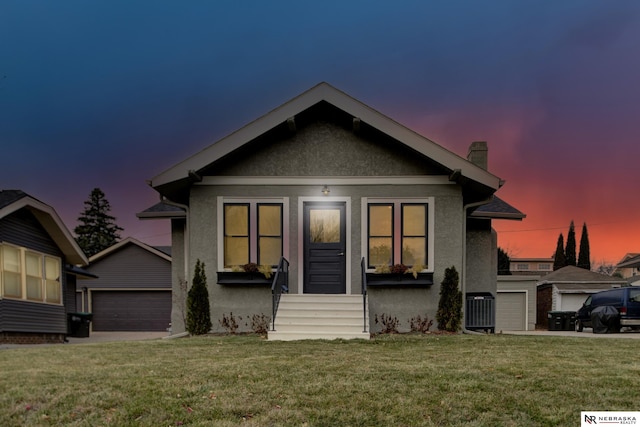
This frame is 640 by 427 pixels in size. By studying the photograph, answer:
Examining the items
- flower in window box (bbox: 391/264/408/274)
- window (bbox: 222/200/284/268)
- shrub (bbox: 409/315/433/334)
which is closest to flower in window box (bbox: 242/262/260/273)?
window (bbox: 222/200/284/268)

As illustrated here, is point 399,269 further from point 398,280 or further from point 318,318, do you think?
point 318,318

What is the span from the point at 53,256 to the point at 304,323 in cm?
1260

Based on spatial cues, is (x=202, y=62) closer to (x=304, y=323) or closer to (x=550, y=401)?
(x=304, y=323)

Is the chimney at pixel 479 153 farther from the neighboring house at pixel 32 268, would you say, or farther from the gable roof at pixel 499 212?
the neighboring house at pixel 32 268

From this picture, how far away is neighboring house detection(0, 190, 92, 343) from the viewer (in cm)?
1420

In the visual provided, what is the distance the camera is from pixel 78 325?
20734 millimetres

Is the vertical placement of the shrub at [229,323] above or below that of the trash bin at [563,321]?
above

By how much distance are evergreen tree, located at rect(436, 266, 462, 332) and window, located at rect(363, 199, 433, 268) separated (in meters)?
0.79

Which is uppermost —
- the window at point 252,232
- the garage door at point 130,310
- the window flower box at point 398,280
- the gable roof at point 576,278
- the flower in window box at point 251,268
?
the window at point 252,232

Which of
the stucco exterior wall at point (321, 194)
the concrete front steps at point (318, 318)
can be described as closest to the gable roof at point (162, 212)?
the stucco exterior wall at point (321, 194)

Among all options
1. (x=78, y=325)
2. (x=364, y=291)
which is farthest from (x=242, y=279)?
(x=78, y=325)

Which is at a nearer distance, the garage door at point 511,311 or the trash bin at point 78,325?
the trash bin at point 78,325

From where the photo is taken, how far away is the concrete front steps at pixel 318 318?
9.48 m

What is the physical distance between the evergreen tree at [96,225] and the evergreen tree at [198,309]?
44883 millimetres
